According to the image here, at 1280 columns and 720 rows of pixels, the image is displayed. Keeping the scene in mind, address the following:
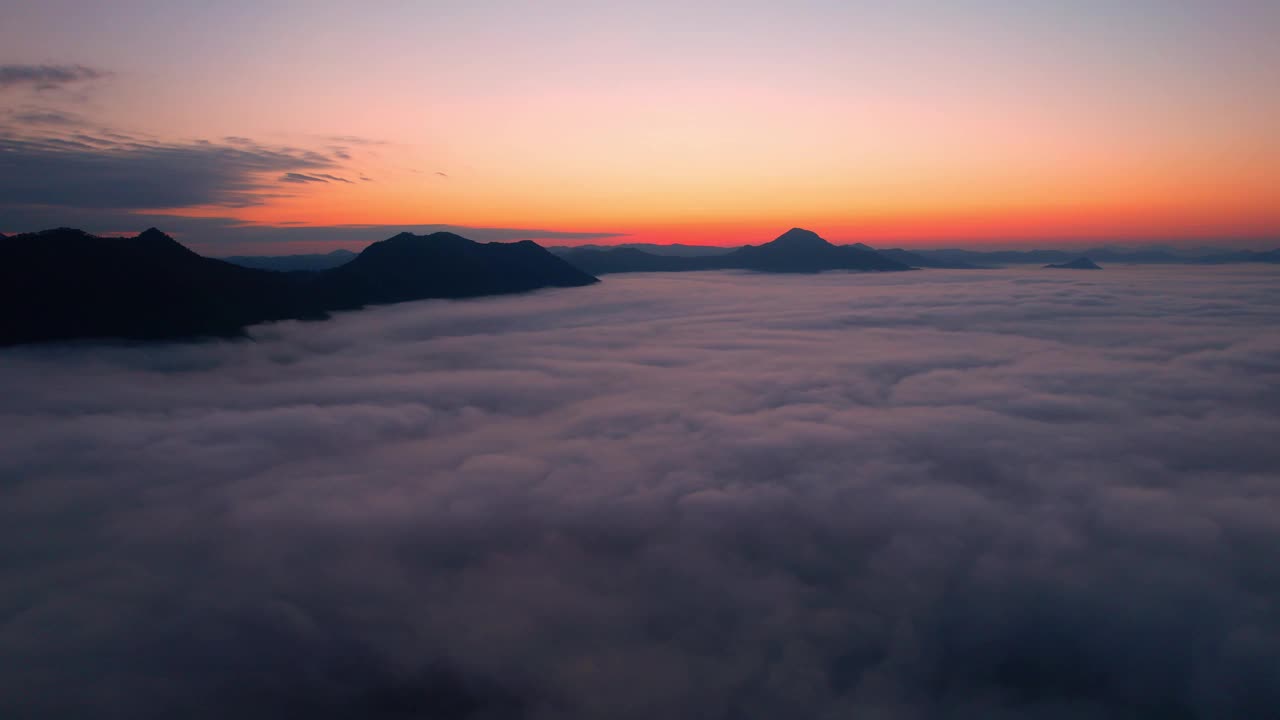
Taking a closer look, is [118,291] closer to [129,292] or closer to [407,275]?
[129,292]

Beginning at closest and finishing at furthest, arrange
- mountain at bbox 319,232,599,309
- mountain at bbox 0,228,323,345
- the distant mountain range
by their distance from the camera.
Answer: mountain at bbox 0,228,323,345, the distant mountain range, mountain at bbox 319,232,599,309

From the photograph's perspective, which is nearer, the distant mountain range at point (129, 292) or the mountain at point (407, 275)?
the distant mountain range at point (129, 292)

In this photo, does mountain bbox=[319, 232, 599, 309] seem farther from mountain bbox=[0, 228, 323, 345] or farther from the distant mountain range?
mountain bbox=[0, 228, 323, 345]

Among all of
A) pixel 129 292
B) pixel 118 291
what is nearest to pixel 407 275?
pixel 129 292

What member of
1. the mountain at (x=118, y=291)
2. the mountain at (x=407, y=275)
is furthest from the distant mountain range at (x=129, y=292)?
the mountain at (x=407, y=275)

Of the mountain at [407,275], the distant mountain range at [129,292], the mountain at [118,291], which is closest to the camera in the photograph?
the mountain at [118,291]

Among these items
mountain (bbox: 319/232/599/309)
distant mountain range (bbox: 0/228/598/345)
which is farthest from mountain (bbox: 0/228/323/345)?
mountain (bbox: 319/232/599/309)

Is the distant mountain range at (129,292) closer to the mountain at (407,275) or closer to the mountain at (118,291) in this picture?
the mountain at (118,291)

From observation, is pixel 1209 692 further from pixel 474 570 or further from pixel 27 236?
pixel 27 236

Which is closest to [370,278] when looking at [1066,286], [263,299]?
[263,299]

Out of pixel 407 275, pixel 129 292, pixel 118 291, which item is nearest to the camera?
pixel 118 291

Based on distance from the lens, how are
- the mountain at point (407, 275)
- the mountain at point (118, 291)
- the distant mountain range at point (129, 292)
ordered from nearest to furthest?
the mountain at point (118, 291) → the distant mountain range at point (129, 292) → the mountain at point (407, 275)
